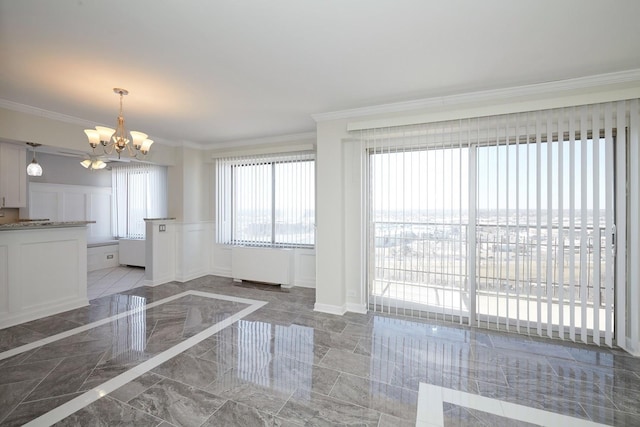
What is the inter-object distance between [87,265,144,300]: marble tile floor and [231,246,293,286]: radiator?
1.78 m

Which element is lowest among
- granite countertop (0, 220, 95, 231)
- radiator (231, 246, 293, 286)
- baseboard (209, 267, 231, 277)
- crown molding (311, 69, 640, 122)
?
baseboard (209, 267, 231, 277)

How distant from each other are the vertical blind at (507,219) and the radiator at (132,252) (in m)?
5.44

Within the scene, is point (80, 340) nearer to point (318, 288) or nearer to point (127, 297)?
point (127, 297)

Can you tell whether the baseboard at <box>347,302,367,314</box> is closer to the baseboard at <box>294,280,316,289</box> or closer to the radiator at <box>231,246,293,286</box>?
the baseboard at <box>294,280,316,289</box>

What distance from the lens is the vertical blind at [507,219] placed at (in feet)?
8.55


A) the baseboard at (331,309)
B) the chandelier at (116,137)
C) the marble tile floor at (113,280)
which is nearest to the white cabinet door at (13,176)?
the marble tile floor at (113,280)

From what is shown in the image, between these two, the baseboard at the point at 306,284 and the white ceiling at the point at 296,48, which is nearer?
the white ceiling at the point at 296,48

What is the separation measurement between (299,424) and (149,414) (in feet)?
3.30

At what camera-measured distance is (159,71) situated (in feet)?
8.29

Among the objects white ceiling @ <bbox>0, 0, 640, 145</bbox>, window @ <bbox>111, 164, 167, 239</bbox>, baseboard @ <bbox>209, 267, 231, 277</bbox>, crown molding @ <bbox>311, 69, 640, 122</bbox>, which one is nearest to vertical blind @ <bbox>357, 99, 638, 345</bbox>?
crown molding @ <bbox>311, 69, 640, 122</bbox>

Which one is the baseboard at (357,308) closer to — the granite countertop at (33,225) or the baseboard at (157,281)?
the baseboard at (157,281)

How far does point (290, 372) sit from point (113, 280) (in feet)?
15.5

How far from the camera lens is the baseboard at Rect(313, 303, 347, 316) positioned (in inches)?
141

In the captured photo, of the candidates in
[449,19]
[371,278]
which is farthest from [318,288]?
[449,19]
